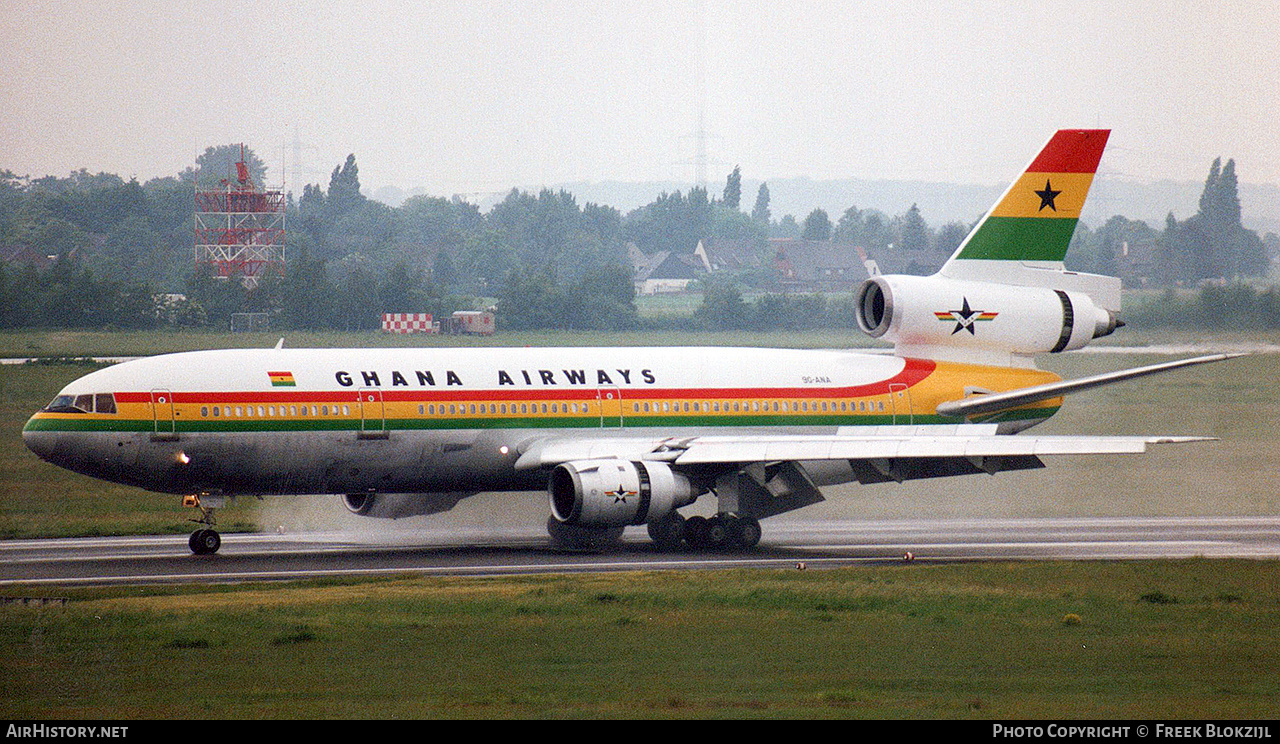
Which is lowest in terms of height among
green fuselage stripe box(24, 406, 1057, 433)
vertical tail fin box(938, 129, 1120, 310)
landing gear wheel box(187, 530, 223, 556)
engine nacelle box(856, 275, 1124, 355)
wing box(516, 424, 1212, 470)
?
landing gear wheel box(187, 530, 223, 556)

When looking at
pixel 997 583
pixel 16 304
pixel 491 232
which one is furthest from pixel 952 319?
pixel 491 232

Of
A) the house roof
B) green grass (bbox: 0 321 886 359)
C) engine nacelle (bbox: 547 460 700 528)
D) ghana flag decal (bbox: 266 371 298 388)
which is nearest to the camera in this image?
engine nacelle (bbox: 547 460 700 528)

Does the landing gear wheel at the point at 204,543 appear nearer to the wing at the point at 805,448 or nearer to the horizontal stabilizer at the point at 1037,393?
the wing at the point at 805,448

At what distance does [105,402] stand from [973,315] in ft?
60.4

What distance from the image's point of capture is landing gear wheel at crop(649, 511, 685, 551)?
32.3m

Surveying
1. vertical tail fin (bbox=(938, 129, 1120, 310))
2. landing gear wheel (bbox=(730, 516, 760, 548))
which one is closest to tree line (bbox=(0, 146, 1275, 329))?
vertical tail fin (bbox=(938, 129, 1120, 310))

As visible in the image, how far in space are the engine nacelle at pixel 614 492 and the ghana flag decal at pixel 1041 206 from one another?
10.1 metres

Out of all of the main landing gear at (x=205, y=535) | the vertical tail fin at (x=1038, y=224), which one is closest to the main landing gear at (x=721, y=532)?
the vertical tail fin at (x=1038, y=224)

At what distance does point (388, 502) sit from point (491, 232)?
4179 centimetres

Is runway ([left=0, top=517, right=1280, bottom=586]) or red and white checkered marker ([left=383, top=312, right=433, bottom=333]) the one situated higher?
red and white checkered marker ([left=383, top=312, right=433, bottom=333])

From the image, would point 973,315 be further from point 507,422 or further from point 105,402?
point 105,402

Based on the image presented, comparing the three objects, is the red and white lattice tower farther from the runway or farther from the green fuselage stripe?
the green fuselage stripe

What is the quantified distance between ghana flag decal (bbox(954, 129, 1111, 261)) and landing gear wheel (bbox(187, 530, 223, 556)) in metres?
17.4

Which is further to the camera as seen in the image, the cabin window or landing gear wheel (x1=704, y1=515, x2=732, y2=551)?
landing gear wheel (x1=704, y1=515, x2=732, y2=551)
